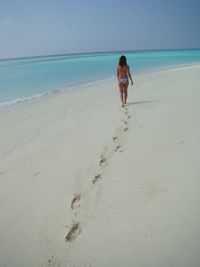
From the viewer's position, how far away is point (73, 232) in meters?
2.54

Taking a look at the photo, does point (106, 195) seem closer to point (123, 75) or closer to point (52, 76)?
point (123, 75)

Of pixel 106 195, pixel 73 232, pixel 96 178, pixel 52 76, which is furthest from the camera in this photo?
pixel 52 76

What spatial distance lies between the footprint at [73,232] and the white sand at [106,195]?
0.04ft

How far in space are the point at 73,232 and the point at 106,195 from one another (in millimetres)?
659

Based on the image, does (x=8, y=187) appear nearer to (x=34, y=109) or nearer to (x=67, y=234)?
(x=67, y=234)

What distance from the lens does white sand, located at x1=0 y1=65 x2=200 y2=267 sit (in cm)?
225

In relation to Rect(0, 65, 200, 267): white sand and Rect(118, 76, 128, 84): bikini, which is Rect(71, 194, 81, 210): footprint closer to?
Rect(0, 65, 200, 267): white sand

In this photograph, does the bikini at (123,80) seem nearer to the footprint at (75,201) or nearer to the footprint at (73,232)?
the footprint at (75,201)

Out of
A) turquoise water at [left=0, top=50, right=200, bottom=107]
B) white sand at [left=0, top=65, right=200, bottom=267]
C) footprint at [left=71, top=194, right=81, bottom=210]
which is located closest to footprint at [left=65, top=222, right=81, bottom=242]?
white sand at [left=0, top=65, right=200, bottom=267]

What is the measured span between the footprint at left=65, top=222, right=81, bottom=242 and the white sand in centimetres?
1

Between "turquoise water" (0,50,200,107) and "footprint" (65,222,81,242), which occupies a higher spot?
"footprint" (65,222,81,242)

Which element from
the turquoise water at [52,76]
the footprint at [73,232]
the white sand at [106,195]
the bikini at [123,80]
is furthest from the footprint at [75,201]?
the turquoise water at [52,76]

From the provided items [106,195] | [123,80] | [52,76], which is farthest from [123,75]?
[52,76]

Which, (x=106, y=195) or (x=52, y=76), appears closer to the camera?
(x=106, y=195)
